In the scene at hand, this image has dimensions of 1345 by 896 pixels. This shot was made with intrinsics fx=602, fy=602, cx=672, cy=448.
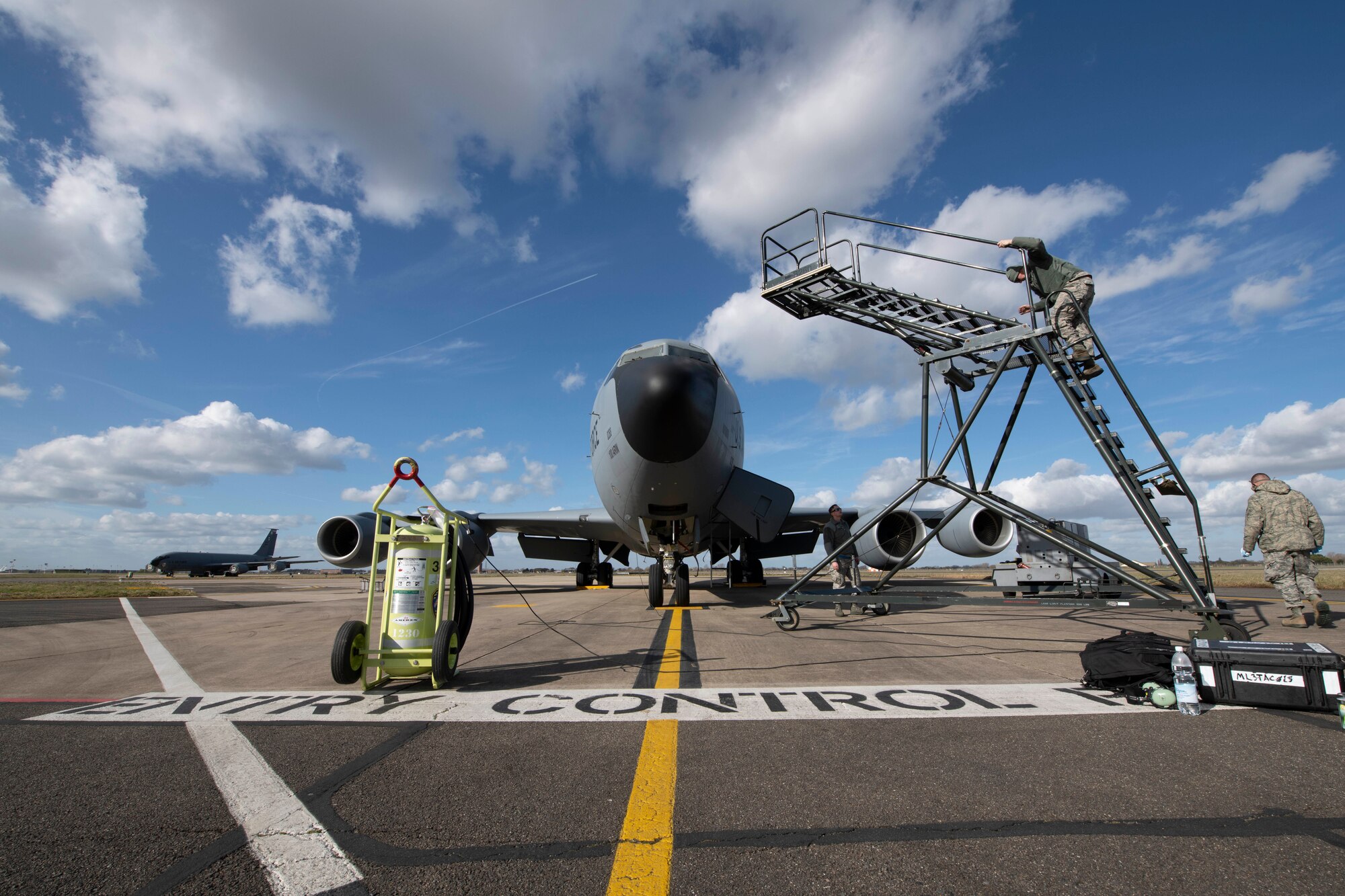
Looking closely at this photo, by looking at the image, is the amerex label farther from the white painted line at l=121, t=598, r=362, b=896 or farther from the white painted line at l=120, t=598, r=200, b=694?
the white painted line at l=120, t=598, r=200, b=694

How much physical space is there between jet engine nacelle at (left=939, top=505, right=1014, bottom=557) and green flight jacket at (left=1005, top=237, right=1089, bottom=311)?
5.51 meters

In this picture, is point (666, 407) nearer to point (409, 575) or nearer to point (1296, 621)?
point (409, 575)

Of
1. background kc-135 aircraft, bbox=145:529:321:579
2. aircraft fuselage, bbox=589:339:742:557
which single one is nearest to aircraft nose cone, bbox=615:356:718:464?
aircraft fuselage, bbox=589:339:742:557

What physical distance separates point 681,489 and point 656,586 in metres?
1.92

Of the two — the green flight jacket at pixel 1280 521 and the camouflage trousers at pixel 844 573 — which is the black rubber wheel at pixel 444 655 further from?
the green flight jacket at pixel 1280 521

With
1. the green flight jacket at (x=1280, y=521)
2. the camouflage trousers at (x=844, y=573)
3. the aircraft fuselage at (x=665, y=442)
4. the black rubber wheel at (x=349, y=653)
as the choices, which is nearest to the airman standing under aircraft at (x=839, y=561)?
the camouflage trousers at (x=844, y=573)

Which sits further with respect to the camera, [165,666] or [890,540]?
[890,540]

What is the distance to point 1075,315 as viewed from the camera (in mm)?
6184

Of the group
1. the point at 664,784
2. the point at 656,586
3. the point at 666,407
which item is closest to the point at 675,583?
the point at 656,586

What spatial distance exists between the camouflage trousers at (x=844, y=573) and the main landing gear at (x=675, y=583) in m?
2.54

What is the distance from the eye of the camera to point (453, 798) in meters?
2.40

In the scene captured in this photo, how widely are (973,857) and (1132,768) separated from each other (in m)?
1.31

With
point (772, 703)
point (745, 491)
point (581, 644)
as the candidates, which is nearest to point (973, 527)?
point (745, 491)

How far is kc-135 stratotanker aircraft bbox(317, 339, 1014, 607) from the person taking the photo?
876 cm
